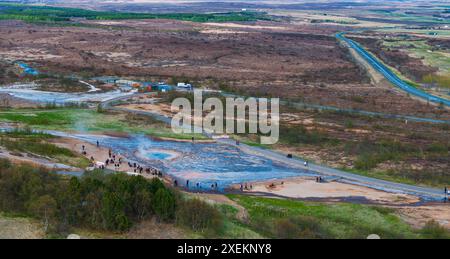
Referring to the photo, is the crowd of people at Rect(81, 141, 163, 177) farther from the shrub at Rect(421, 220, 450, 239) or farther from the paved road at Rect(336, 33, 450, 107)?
the paved road at Rect(336, 33, 450, 107)

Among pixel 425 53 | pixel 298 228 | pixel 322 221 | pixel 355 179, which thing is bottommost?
pixel 355 179

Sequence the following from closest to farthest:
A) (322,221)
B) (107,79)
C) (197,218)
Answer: (197,218) < (322,221) < (107,79)

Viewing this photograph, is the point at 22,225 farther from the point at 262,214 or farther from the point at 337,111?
the point at 337,111

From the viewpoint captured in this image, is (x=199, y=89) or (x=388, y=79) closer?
(x=199, y=89)

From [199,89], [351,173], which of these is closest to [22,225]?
[351,173]

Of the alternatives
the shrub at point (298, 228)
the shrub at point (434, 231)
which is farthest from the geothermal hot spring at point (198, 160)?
the shrub at point (434, 231)

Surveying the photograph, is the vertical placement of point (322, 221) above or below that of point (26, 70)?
below

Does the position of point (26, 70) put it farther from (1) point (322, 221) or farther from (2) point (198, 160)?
(1) point (322, 221)

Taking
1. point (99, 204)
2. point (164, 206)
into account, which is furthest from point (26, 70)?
point (164, 206)
